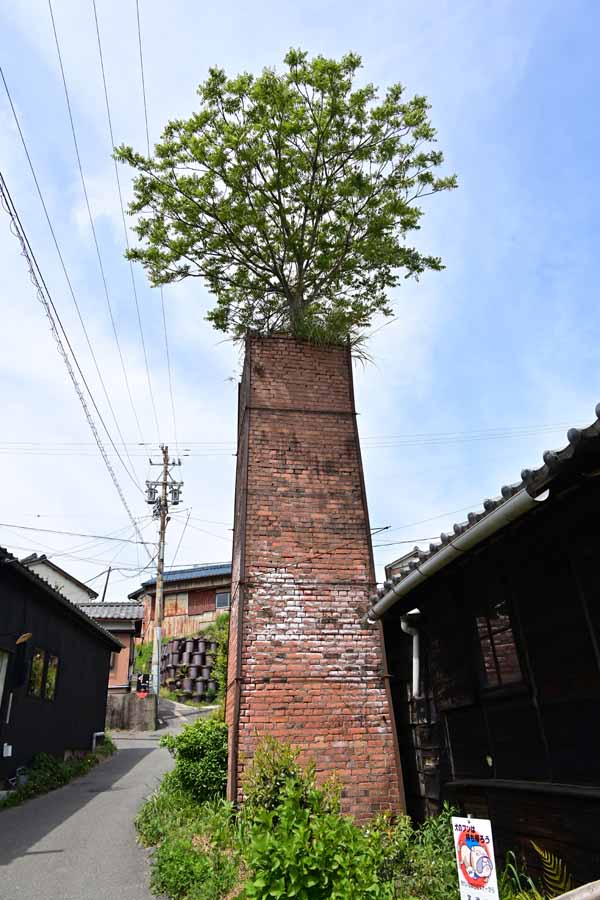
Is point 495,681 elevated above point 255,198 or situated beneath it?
situated beneath

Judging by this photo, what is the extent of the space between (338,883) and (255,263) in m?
9.02

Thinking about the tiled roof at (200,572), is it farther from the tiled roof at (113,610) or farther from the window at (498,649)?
the window at (498,649)

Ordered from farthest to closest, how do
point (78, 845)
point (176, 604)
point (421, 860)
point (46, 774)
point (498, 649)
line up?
point (176, 604), point (46, 774), point (78, 845), point (498, 649), point (421, 860)

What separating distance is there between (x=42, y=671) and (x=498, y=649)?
10.4 m

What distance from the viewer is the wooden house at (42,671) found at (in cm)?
1027

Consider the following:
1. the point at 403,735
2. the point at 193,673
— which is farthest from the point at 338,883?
the point at 193,673

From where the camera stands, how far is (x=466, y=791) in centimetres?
572

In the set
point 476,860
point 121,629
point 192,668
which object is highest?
point 121,629

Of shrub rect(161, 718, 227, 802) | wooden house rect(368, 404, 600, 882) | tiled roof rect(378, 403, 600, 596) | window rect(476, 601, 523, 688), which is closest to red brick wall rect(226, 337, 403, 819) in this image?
shrub rect(161, 718, 227, 802)

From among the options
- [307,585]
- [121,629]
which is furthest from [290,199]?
[121,629]

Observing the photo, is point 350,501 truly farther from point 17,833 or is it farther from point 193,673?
point 193,673

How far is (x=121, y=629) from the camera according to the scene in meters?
27.1

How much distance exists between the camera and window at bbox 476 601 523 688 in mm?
5277

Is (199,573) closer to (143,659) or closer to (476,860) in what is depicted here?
(143,659)
